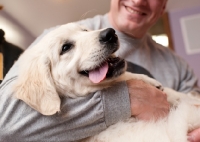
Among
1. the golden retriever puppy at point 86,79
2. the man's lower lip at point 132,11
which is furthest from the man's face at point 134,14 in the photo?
the golden retriever puppy at point 86,79

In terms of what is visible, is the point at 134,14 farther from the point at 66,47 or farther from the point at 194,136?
the point at 194,136

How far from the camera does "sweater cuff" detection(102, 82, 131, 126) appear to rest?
3.13 ft

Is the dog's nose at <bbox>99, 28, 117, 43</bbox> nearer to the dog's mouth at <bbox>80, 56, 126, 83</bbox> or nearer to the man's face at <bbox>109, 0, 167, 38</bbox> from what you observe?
the dog's mouth at <bbox>80, 56, 126, 83</bbox>

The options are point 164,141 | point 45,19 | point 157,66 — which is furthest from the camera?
point 45,19

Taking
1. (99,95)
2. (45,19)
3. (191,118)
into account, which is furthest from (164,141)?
(45,19)

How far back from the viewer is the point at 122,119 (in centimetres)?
101

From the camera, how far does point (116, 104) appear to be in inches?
37.7

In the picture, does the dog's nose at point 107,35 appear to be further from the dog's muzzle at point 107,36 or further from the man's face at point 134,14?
the man's face at point 134,14

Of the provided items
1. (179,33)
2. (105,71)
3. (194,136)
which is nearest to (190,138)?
(194,136)

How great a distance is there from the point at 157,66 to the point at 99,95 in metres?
0.67

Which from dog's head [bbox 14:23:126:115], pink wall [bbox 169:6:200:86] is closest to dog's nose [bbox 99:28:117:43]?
dog's head [bbox 14:23:126:115]

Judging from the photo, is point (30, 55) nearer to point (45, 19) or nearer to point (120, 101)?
point (120, 101)

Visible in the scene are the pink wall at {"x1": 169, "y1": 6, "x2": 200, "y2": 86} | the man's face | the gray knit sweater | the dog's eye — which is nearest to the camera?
the gray knit sweater

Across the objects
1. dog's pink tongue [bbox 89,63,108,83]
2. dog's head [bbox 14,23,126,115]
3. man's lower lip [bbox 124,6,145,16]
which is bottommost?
man's lower lip [bbox 124,6,145,16]
